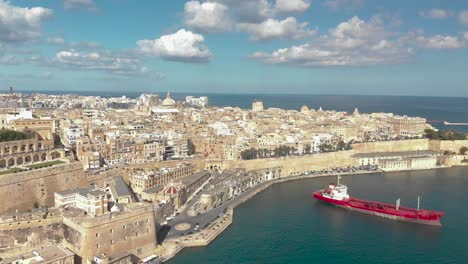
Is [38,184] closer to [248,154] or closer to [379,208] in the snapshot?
[248,154]

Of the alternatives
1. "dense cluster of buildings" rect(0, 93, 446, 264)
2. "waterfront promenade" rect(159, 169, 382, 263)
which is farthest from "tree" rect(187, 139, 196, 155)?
"waterfront promenade" rect(159, 169, 382, 263)

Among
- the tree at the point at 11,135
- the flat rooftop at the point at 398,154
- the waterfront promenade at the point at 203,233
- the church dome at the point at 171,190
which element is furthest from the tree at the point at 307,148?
the tree at the point at 11,135

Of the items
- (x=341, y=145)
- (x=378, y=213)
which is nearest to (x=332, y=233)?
(x=378, y=213)

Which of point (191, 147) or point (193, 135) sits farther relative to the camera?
point (193, 135)

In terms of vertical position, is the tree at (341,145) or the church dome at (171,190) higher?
the tree at (341,145)

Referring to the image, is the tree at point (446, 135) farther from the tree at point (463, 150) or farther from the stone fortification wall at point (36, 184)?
the stone fortification wall at point (36, 184)

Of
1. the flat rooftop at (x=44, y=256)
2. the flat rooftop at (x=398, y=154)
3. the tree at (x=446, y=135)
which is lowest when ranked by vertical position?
the flat rooftop at (x=44, y=256)

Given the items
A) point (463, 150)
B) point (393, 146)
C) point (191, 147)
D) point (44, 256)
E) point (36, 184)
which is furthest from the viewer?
point (393, 146)
